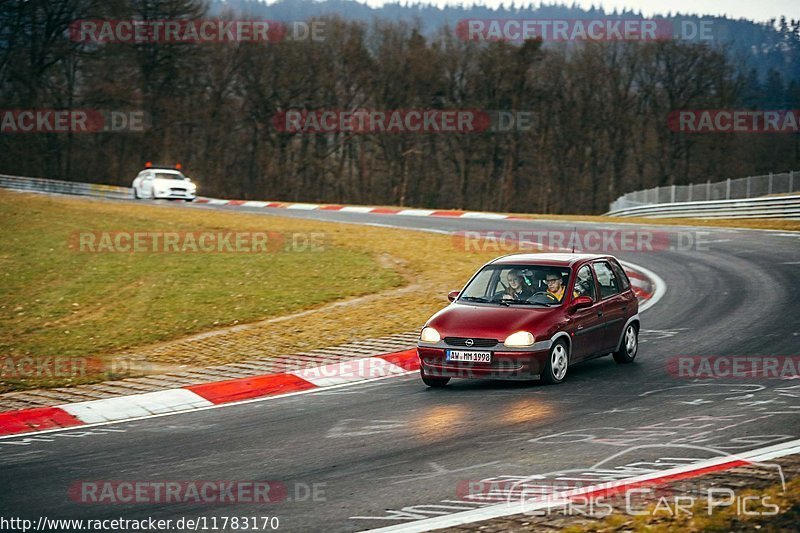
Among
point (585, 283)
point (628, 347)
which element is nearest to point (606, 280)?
point (585, 283)

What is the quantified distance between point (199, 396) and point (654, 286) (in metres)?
11.0

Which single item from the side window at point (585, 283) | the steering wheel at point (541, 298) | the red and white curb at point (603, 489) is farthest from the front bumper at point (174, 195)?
the red and white curb at point (603, 489)

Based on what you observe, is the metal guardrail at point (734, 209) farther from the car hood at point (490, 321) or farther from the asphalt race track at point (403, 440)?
the car hood at point (490, 321)

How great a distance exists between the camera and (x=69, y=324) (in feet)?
51.6

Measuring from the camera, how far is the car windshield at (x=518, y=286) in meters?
11.4

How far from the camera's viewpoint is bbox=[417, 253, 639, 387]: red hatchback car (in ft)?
34.6

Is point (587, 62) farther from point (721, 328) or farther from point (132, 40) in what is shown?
point (721, 328)

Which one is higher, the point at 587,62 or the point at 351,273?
the point at 587,62

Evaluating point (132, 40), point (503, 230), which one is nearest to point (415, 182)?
point (132, 40)

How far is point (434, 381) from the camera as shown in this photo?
Answer: 11086 mm

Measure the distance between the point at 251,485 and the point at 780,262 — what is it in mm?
17070

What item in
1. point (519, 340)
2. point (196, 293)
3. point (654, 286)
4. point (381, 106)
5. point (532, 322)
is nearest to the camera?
point (519, 340)

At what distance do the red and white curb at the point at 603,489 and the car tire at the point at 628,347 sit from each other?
15.2ft

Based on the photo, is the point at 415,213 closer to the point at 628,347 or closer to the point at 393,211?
the point at 393,211
